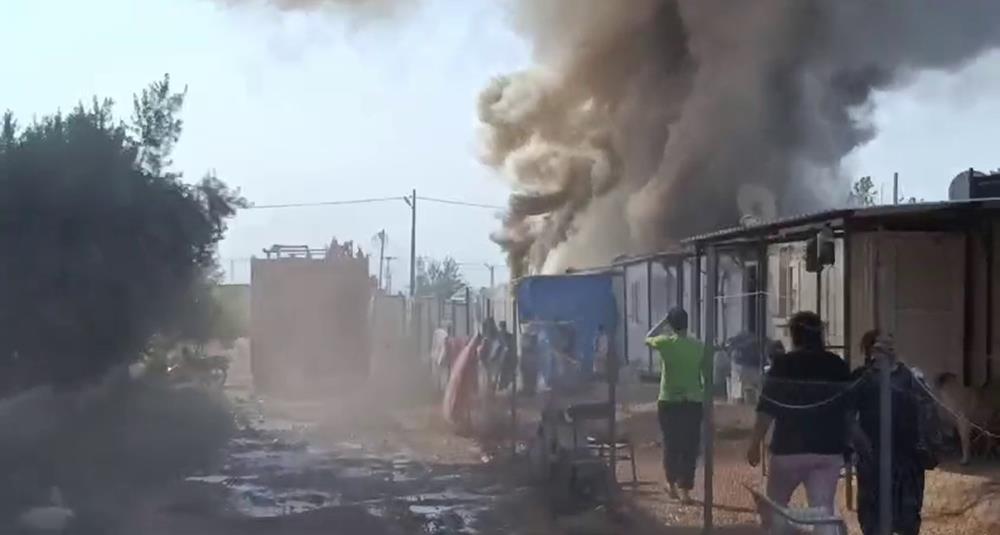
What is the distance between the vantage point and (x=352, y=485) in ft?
46.6

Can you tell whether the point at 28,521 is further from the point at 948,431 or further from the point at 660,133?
the point at 660,133

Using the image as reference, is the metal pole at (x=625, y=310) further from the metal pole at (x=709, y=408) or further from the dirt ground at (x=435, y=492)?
the metal pole at (x=709, y=408)

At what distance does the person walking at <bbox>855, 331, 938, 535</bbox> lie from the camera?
7973mm

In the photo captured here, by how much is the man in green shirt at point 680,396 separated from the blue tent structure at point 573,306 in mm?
7870

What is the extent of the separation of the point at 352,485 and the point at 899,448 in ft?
23.7

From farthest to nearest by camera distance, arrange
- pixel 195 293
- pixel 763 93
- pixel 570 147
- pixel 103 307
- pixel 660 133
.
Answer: pixel 570 147
pixel 660 133
pixel 763 93
pixel 195 293
pixel 103 307

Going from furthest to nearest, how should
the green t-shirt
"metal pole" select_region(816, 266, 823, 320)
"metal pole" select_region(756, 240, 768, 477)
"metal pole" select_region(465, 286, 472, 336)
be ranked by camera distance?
"metal pole" select_region(465, 286, 472, 336)
"metal pole" select_region(756, 240, 768, 477)
"metal pole" select_region(816, 266, 823, 320)
the green t-shirt

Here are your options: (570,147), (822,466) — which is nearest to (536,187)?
(570,147)

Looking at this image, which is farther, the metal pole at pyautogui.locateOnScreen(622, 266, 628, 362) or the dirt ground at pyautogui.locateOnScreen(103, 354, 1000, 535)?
the metal pole at pyautogui.locateOnScreen(622, 266, 628, 362)

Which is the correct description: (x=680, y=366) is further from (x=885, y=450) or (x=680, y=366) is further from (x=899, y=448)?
(x=885, y=450)

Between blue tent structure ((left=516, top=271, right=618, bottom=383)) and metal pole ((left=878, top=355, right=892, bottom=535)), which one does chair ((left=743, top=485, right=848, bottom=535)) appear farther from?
blue tent structure ((left=516, top=271, right=618, bottom=383))

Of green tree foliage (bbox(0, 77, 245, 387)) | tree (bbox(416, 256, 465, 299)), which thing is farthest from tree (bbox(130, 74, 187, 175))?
tree (bbox(416, 256, 465, 299))

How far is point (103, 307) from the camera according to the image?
15.3 metres

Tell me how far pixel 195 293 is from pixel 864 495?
11.9 m
